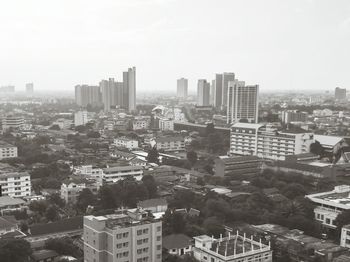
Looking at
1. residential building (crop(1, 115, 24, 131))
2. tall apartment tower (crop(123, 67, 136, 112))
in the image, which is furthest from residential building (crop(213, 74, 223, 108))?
residential building (crop(1, 115, 24, 131))

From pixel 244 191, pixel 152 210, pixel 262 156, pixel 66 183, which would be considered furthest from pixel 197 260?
pixel 262 156

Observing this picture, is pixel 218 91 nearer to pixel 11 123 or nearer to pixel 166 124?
pixel 166 124

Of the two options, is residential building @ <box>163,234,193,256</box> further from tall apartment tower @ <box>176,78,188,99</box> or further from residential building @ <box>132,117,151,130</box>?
tall apartment tower @ <box>176,78,188,99</box>

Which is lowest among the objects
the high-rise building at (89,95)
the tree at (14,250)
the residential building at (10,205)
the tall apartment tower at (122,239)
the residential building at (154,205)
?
the residential building at (10,205)

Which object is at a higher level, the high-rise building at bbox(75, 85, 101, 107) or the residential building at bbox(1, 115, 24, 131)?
the high-rise building at bbox(75, 85, 101, 107)

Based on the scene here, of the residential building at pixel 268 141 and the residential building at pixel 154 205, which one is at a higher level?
the residential building at pixel 268 141

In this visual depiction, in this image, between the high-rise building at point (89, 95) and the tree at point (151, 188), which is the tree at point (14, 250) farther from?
the high-rise building at point (89, 95)

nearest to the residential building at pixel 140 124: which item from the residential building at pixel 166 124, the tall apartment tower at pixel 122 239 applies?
the residential building at pixel 166 124
